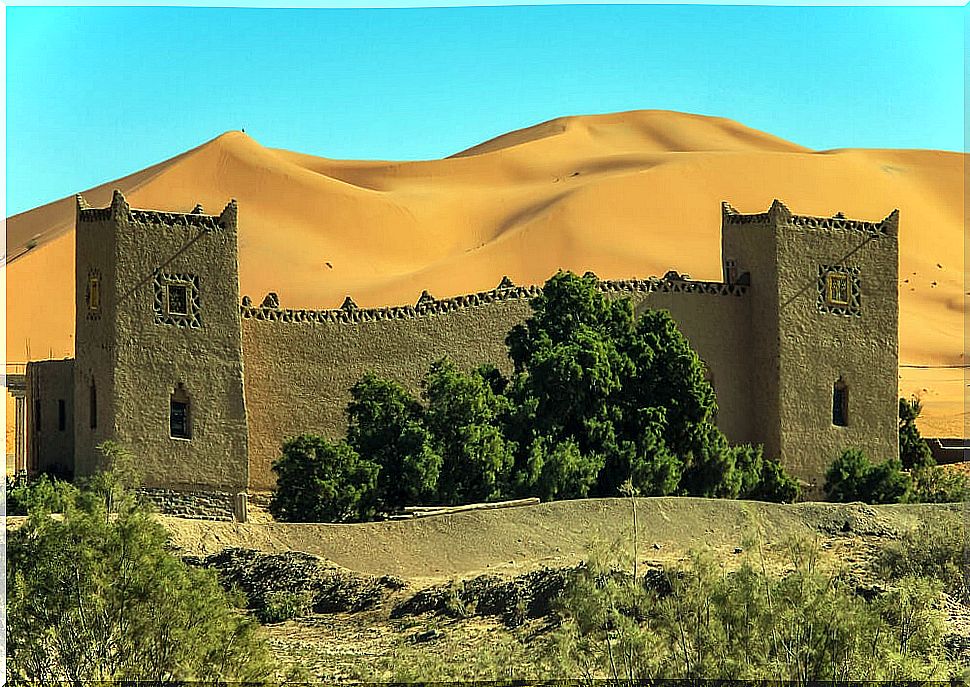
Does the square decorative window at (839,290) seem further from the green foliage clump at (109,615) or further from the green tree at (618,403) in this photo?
the green foliage clump at (109,615)

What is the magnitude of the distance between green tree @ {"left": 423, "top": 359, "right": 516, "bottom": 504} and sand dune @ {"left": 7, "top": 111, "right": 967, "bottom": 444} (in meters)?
17.1

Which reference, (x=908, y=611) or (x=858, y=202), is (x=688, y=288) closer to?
(x=908, y=611)

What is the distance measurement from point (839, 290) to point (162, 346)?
10930mm

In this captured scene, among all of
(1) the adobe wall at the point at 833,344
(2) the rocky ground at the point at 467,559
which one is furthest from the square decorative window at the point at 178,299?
(1) the adobe wall at the point at 833,344

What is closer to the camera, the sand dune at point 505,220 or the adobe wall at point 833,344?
the adobe wall at point 833,344

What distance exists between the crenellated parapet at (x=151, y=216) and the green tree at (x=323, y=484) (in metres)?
3.31

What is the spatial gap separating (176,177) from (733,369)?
30796 mm

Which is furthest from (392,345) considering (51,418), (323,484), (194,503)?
(51,418)

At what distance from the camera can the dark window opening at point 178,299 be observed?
76.6ft

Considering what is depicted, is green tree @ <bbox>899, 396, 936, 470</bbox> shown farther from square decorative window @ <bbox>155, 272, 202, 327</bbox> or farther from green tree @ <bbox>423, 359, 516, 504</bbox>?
square decorative window @ <bbox>155, 272, 202, 327</bbox>

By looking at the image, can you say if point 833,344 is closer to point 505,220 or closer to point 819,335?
point 819,335

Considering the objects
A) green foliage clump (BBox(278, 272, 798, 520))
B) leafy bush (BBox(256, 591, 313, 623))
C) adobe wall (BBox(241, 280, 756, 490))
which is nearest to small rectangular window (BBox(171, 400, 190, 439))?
adobe wall (BBox(241, 280, 756, 490))

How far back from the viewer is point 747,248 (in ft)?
89.7

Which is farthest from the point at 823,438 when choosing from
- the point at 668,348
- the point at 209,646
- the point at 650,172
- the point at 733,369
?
the point at 650,172
